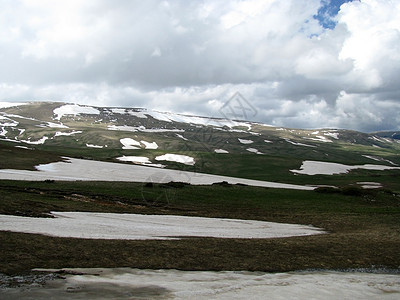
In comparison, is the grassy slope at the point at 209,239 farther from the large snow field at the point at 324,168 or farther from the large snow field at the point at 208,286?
the large snow field at the point at 324,168

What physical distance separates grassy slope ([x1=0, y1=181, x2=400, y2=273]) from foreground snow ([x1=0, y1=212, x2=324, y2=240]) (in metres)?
2.25

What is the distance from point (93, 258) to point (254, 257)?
897 cm

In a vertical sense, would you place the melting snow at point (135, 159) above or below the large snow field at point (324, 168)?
above

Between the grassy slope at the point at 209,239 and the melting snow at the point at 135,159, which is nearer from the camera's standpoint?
the grassy slope at the point at 209,239

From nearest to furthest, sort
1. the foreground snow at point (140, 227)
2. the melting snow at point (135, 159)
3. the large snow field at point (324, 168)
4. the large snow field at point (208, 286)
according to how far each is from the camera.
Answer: the large snow field at point (208, 286) → the foreground snow at point (140, 227) → the large snow field at point (324, 168) → the melting snow at point (135, 159)

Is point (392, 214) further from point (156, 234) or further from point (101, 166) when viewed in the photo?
point (101, 166)

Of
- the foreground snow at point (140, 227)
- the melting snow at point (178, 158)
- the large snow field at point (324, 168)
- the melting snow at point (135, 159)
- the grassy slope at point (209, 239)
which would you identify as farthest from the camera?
the melting snow at point (178, 158)

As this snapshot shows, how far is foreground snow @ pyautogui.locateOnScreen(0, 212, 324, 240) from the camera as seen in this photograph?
24781 mm

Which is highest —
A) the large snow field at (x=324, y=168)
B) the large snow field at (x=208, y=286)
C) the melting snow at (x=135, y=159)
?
the melting snow at (x=135, y=159)

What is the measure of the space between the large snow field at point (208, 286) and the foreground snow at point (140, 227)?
8.25 m

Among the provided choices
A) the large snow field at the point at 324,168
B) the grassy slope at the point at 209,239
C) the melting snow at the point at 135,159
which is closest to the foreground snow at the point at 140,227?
the grassy slope at the point at 209,239

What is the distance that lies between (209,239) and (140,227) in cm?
735

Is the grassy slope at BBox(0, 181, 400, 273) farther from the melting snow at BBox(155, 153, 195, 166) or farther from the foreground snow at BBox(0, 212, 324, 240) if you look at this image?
the melting snow at BBox(155, 153, 195, 166)

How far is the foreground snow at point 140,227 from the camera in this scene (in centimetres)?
2478
